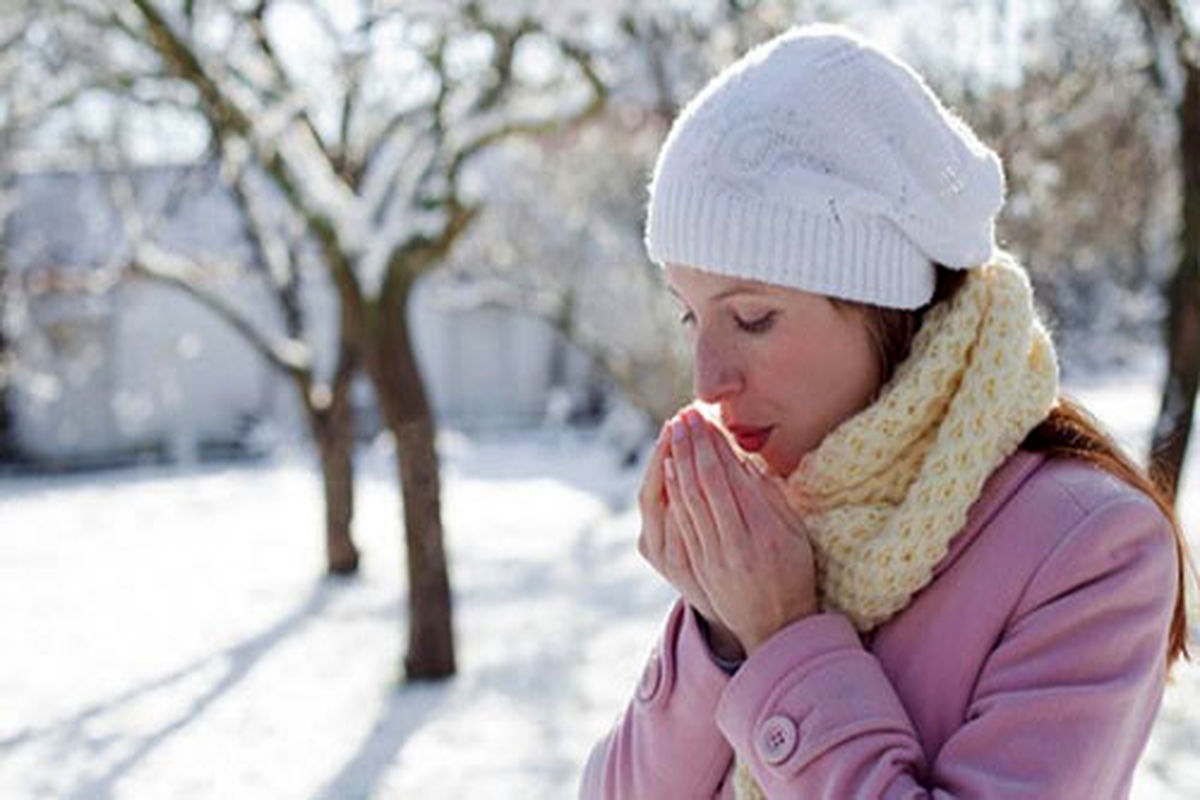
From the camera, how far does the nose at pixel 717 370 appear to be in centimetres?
112

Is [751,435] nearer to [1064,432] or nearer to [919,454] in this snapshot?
[919,454]

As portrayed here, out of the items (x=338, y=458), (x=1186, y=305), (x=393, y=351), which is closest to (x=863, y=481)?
→ (x=393, y=351)

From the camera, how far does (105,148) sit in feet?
32.0

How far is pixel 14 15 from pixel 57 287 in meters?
4.20

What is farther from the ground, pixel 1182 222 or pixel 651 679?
pixel 651 679

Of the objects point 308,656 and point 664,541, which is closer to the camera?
point 664,541

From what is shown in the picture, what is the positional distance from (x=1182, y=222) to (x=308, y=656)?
5332 millimetres

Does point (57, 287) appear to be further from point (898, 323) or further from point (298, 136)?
point (898, 323)

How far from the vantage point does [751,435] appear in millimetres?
1151

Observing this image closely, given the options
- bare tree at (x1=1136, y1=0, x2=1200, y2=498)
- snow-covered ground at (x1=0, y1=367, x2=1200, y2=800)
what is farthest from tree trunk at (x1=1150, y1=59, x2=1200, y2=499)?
snow-covered ground at (x1=0, y1=367, x2=1200, y2=800)

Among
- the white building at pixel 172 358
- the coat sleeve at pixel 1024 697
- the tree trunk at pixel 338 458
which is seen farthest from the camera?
the white building at pixel 172 358

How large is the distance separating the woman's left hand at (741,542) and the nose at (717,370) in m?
0.04

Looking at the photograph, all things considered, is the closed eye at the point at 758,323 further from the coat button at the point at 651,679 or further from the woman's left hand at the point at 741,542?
the coat button at the point at 651,679

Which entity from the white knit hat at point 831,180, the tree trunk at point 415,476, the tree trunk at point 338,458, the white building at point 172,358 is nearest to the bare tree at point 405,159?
the tree trunk at point 415,476
